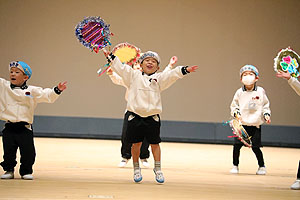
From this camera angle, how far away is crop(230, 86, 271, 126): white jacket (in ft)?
18.6

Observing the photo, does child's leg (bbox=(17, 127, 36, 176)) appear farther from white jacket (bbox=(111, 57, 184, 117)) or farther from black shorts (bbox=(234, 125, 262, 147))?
black shorts (bbox=(234, 125, 262, 147))

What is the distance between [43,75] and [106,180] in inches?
242

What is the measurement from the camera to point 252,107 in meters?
5.70

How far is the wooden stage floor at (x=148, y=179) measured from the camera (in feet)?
11.7

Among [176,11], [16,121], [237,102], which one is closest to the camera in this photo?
[16,121]

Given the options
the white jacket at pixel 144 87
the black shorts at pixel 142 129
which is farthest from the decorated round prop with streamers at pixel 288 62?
the black shorts at pixel 142 129

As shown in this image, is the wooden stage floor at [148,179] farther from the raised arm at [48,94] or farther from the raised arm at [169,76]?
the raised arm at [169,76]

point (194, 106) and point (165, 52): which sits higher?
point (165, 52)

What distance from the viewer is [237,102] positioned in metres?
5.92

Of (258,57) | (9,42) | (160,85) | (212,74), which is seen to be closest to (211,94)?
(212,74)

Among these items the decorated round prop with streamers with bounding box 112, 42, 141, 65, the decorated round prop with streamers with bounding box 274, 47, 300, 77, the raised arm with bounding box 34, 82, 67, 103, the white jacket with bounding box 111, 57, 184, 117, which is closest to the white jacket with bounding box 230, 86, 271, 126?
the decorated round prop with streamers with bounding box 274, 47, 300, 77

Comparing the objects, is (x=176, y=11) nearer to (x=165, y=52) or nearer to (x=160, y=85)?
(x=165, y=52)

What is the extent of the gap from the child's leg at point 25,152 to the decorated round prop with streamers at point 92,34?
3.02ft

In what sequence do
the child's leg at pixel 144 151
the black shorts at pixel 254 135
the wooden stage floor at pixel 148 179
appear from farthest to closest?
the child's leg at pixel 144 151, the black shorts at pixel 254 135, the wooden stage floor at pixel 148 179
